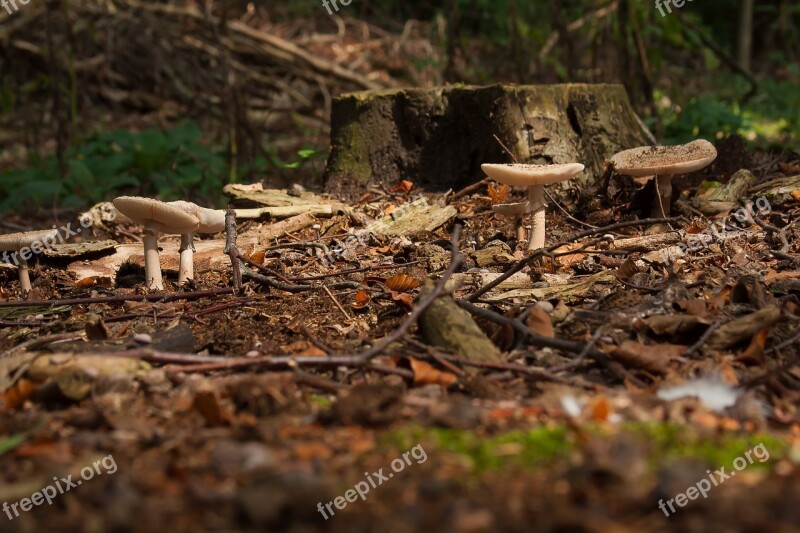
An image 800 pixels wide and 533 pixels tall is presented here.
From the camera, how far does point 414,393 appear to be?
112 inches

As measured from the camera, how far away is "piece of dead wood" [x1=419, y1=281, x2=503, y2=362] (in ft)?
10.3

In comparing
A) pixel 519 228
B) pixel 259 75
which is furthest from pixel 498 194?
pixel 259 75

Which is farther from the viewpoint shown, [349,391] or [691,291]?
[691,291]

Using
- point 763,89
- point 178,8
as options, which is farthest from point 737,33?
point 178,8

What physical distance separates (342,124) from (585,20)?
7059 mm

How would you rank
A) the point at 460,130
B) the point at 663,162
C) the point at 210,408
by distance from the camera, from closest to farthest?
the point at 210,408 < the point at 663,162 < the point at 460,130

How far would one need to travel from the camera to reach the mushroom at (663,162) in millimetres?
4918

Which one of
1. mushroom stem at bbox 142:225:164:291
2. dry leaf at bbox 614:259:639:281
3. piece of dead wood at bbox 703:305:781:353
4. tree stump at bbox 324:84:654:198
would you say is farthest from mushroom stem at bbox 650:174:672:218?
mushroom stem at bbox 142:225:164:291

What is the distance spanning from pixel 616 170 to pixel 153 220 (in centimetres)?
286

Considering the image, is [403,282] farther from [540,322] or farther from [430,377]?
[430,377]

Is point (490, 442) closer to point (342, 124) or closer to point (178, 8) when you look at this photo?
point (342, 124)

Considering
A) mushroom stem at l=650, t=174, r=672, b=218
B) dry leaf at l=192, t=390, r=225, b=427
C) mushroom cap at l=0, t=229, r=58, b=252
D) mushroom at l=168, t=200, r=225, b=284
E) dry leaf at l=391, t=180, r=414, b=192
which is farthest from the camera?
dry leaf at l=391, t=180, r=414, b=192

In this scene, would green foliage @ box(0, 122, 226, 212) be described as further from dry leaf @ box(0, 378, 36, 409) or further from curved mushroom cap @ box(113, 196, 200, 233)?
dry leaf @ box(0, 378, 36, 409)

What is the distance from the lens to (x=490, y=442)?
Result: 91.7 inches
